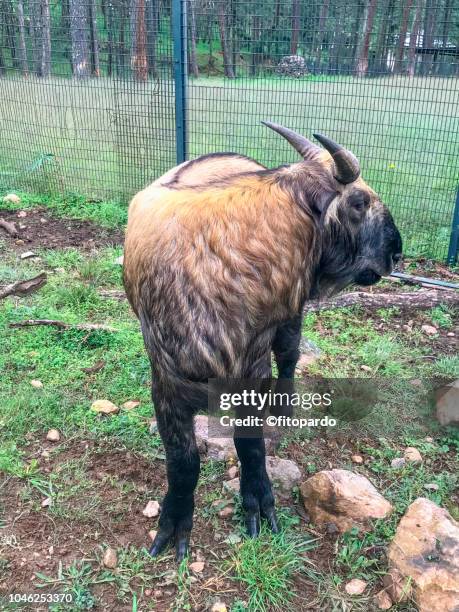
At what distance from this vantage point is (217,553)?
8.61 ft

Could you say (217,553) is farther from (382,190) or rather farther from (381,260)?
(382,190)

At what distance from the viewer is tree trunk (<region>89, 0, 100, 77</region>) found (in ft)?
22.0

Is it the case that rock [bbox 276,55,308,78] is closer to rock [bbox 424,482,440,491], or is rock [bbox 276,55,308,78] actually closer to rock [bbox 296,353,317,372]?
rock [bbox 296,353,317,372]

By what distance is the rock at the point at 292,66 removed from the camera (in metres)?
5.95

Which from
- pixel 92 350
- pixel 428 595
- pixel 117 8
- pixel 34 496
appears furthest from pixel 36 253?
pixel 428 595

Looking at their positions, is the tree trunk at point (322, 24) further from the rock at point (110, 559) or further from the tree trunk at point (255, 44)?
the rock at point (110, 559)

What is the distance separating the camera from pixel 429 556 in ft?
7.62

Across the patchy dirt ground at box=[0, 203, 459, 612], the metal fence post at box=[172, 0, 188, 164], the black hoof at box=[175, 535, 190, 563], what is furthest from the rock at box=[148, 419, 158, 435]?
the metal fence post at box=[172, 0, 188, 164]

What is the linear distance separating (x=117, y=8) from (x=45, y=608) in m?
6.22

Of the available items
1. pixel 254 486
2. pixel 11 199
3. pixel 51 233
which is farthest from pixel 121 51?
pixel 254 486

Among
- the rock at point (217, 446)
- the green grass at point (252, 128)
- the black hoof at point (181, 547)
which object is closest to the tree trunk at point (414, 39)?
the green grass at point (252, 128)

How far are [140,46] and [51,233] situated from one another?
2.36 m

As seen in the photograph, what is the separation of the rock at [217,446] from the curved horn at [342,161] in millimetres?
1674

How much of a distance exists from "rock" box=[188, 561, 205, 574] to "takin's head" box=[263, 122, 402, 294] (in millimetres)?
1365
